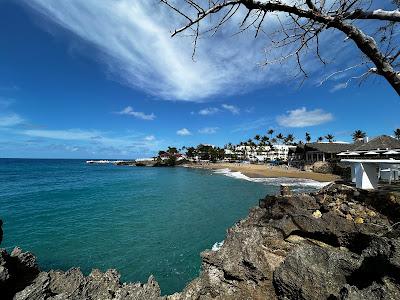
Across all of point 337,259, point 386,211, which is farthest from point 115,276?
point 386,211

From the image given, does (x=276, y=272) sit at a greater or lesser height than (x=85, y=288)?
greater

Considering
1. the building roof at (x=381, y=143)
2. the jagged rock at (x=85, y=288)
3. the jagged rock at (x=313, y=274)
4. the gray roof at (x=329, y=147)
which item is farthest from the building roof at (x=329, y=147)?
the jagged rock at (x=85, y=288)

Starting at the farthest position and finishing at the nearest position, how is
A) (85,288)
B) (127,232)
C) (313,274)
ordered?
(127,232)
(85,288)
(313,274)

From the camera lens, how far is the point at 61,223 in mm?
20094

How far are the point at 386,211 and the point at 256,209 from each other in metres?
5.48

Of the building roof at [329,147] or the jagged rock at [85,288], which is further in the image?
the building roof at [329,147]

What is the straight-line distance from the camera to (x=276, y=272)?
17.9 ft

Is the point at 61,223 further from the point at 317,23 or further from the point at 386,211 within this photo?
the point at 317,23

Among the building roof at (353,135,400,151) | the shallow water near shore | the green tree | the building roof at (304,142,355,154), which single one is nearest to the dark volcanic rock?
the shallow water near shore

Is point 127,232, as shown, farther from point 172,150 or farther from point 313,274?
point 172,150

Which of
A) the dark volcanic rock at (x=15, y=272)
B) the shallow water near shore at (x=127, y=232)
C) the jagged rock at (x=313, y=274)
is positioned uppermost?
the jagged rock at (x=313, y=274)

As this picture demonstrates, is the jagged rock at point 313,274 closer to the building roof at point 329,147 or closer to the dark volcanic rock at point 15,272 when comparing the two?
the dark volcanic rock at point 15,272

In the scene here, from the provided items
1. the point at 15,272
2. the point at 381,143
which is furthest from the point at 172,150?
the point at 15,272

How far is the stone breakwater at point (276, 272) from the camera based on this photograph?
4709 millimetres
